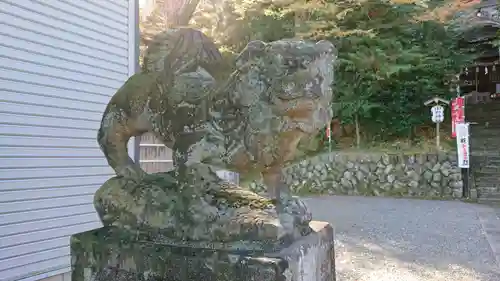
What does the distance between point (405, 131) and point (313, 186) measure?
2.92m

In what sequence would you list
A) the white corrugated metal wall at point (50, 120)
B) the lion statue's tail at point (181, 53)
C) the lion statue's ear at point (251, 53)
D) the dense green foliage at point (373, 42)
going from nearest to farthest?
the lion statue's ear at point (251, 53)
the lion statue's tail at point (181, 53)
the white corrugated metal wall at point (50, 120)
the dense green foliage at point (373, 42)

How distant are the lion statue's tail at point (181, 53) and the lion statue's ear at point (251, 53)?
0.93ft

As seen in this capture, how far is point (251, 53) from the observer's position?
1.61m

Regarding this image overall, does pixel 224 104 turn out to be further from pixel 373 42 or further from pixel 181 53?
pixel 373 42

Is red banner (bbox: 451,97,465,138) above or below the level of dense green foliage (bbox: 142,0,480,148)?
below

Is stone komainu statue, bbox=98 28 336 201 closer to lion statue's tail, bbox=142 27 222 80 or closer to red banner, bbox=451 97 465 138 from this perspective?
lion statue's tail, bbox=142 27 222 80

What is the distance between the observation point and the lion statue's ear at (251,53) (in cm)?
159

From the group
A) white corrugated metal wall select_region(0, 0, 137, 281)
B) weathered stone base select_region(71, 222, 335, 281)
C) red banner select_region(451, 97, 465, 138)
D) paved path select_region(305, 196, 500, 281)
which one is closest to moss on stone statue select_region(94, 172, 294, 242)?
weathered stone base select_region(71, 222, 335, 281)

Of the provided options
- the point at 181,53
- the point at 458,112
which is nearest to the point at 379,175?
the point at 458,112

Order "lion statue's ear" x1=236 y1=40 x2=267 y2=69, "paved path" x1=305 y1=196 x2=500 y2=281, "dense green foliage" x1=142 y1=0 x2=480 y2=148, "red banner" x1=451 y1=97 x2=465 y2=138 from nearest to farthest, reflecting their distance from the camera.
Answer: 1. "lion statue's ear" x1=236 y1=40 x2=267 y2=69
2. "paved path" x1=305 y1=196 x2=500 y2=281
3. "red banner" x1=451 y1=97 x2=465 y2=138
4. "dense green foliage" x1=142 y1=0 x2=480 y2=148

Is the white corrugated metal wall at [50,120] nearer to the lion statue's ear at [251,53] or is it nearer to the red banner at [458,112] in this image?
the lion statue's ear at [251,53]

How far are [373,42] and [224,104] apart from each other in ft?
32.9

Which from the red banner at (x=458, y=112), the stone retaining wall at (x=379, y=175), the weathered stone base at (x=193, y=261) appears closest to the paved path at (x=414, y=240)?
the stone retaining wall at (x=379, y=175)

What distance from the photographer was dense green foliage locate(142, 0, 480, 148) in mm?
10664
